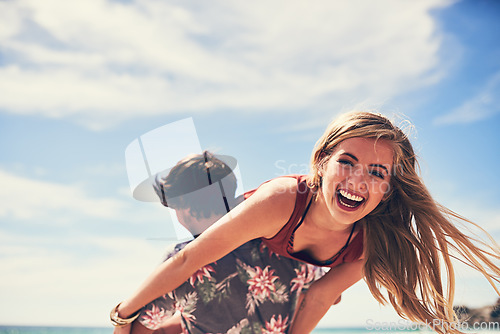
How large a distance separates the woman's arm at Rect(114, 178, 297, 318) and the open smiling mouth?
27 cm

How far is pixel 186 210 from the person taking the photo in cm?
283

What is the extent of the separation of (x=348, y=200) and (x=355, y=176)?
15 centimetres

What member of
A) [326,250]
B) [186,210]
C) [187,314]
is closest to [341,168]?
[326,250]

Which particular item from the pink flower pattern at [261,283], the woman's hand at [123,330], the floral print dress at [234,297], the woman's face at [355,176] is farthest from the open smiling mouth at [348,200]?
the woman's hand at [123,330]

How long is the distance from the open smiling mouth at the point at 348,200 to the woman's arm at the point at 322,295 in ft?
2.30

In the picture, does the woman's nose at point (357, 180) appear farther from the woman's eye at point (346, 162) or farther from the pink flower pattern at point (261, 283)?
the pink flower pattern at point (261, 283)

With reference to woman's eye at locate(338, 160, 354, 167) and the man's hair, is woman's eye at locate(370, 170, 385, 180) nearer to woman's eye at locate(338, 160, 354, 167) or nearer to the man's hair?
woman's eye at locate(338, 160, 354, 167)

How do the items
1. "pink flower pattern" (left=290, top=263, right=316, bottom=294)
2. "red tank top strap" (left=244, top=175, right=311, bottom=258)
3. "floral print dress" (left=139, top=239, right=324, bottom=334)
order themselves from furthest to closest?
1. "pink flower pattern" (left=290, top=263, right=316, bottom=294)
2. "floral print dress" (left=139, top=239, right=324, bottom=334)
3. "red tank top strap" (left=244, top=175, right=311, bottom=258)

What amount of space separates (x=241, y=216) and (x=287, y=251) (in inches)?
20.2

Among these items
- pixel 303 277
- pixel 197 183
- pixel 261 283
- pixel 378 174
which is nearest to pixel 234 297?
pixel 261 283

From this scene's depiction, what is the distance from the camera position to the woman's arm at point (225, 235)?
89.4 inches

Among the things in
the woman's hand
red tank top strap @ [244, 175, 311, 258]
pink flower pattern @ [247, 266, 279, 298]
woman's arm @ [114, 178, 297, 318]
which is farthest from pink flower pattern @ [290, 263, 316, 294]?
the woman's hand

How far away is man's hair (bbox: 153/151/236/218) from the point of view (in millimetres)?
2775

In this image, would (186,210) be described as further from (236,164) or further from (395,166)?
(395,166)
